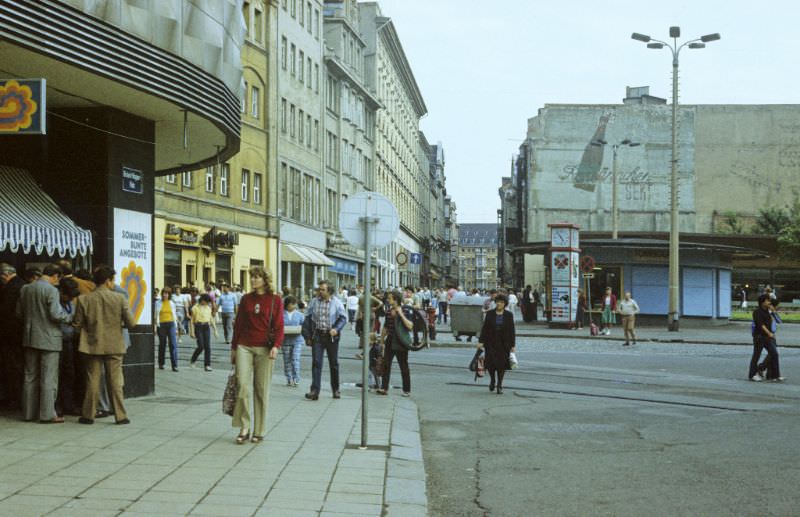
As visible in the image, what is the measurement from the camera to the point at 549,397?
54.5 ft

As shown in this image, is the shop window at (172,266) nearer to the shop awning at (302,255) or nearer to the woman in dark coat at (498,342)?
the shop awning at (302,255)

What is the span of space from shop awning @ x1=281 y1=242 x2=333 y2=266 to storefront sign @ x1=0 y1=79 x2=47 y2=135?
42.4 m

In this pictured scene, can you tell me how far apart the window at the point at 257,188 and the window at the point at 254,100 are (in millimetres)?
2708

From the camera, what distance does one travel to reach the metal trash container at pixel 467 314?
31.9 m

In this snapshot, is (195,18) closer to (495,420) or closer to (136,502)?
(495,420)

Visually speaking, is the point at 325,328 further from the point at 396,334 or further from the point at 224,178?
the point at 224,178

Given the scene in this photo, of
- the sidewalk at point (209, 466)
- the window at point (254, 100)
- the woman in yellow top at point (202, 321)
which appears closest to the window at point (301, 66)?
the window at point (254, 100)

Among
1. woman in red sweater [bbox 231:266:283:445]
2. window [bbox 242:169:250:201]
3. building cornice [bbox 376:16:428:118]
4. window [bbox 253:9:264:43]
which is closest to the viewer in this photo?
woman in red sweater [bbox 231:266:283:445]

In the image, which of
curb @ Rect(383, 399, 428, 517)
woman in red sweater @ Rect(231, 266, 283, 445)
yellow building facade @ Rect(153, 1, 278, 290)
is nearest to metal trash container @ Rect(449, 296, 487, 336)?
yellow building facade @ Rect(153, 1, 278, 290)

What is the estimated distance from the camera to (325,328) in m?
15.9

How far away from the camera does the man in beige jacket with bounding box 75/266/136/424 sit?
11844 millimetres

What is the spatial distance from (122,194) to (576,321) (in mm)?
30542

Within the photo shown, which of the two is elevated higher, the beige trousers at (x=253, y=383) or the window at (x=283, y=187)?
the window at (x=283, y=187)

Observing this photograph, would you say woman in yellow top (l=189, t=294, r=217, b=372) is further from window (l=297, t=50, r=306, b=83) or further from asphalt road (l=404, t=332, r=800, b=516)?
window (l=297, t=50, r=306, b=83)
